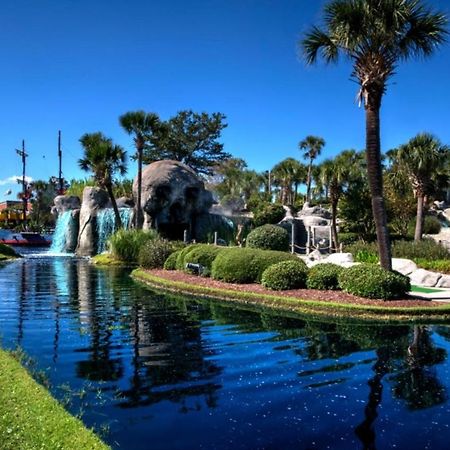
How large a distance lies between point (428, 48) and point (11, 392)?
16161mm

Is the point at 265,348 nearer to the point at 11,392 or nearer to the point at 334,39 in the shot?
the point at 11,392

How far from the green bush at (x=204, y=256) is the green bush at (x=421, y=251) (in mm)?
10162

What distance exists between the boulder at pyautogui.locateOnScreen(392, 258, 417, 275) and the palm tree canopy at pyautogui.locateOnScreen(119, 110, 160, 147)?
74.5 ft

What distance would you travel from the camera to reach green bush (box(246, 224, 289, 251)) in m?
25.3

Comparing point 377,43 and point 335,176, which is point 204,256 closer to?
point 377,43

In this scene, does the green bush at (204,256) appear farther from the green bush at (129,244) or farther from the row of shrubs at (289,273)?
the green bush at (129,244)

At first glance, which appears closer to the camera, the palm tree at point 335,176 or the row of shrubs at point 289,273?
the row of shrubs at point 289,273

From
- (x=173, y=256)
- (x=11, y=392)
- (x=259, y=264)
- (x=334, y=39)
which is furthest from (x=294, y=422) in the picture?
(x=173, y=256)

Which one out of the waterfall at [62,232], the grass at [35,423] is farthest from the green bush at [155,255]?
the waterfall at [62,232]

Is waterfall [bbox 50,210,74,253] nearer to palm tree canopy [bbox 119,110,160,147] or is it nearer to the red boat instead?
the red boat

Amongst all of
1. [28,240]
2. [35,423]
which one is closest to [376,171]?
[35,423]

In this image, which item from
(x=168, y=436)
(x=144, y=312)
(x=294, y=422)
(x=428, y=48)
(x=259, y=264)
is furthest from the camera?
(x=259, y=264)

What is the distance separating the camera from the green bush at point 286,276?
57.6 ft

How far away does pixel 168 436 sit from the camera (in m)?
6.10
